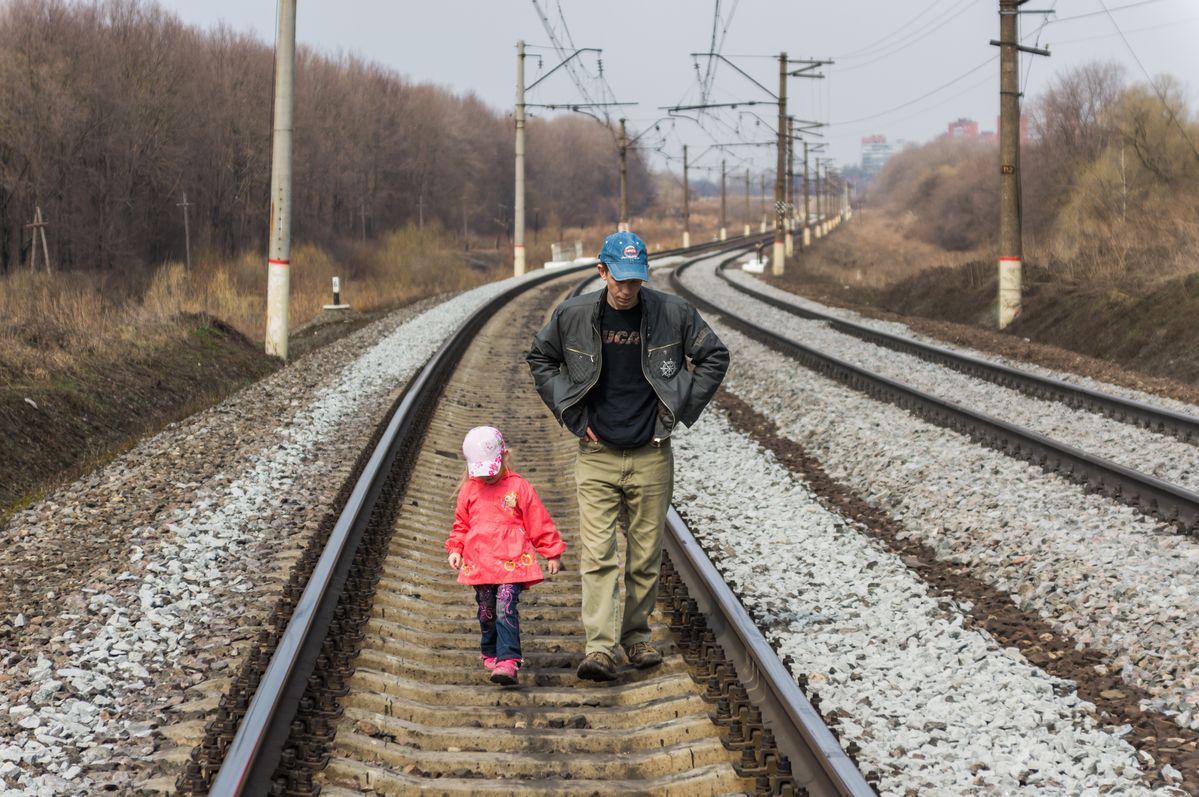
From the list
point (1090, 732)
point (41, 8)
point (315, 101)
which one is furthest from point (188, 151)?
point (1090, 732)

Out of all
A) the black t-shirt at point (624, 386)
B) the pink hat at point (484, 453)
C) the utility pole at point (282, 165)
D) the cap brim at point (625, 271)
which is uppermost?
the utility pole at point (282, 165)

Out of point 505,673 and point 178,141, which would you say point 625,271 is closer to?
point 505,673

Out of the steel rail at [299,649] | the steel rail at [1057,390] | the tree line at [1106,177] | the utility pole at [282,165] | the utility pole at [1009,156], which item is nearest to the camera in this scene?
the steel rail at [299,649]

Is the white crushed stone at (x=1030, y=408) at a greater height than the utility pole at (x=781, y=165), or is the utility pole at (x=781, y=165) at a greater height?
the utility pole at (x=781, y=165)

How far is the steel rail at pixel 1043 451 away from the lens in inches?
311

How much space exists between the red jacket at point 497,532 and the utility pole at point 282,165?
13714 millimetres

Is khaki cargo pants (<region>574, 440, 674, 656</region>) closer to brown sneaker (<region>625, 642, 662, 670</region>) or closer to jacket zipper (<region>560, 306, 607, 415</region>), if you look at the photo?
brown sneaker (<region>625, 642, 662, 670</region>)

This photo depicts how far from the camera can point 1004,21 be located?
2239 cm

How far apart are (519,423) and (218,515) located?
451 centimetres

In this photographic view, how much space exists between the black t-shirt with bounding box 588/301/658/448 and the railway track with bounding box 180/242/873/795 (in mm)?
972

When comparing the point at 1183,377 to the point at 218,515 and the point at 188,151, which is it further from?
the point at 188,151

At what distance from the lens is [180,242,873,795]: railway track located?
441cm

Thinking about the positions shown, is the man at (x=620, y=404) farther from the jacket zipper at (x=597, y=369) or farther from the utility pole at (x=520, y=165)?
the utility pole at (x=520, y=165)

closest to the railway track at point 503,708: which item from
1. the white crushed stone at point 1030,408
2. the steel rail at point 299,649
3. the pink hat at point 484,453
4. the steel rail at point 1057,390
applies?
the steel rail at point 299,649
